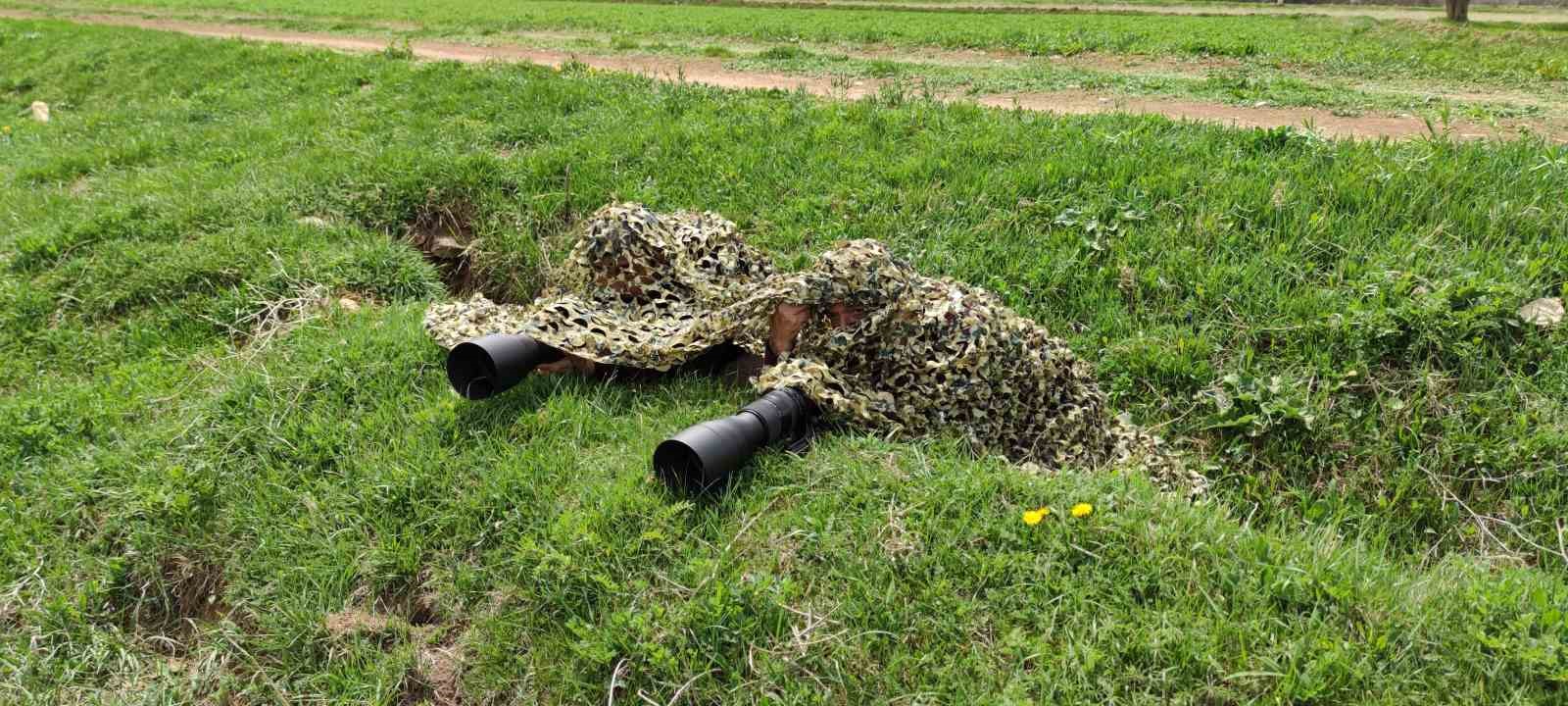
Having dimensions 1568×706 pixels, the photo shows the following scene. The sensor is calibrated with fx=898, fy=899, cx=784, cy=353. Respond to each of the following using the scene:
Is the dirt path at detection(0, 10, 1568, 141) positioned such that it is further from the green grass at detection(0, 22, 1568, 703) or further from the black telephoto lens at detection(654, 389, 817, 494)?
the black telephoto lens at detection(654, 389, 817, 494)

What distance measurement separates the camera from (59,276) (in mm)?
5711

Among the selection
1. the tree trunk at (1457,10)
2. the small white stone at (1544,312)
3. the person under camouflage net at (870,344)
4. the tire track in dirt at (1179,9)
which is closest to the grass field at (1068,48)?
the tree trunk at (1457,10)

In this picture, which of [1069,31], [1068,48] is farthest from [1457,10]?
[1068,48]

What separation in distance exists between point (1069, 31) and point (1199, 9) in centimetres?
1156

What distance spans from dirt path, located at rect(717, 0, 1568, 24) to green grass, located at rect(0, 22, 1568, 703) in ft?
56.5

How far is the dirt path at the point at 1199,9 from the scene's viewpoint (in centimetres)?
2147

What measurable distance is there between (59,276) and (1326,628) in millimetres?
7011

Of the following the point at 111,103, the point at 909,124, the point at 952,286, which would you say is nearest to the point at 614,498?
the point at 952,286

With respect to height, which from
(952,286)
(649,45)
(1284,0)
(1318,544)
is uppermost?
(1284,0)

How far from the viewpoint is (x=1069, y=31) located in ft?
47.5

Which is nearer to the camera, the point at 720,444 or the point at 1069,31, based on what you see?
the point at 720,444

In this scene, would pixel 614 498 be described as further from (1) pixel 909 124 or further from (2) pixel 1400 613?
(1) pixel 909 124

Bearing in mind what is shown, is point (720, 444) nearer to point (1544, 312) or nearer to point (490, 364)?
point (490, 364)

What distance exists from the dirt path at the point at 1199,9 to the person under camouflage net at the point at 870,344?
19.3 metres
